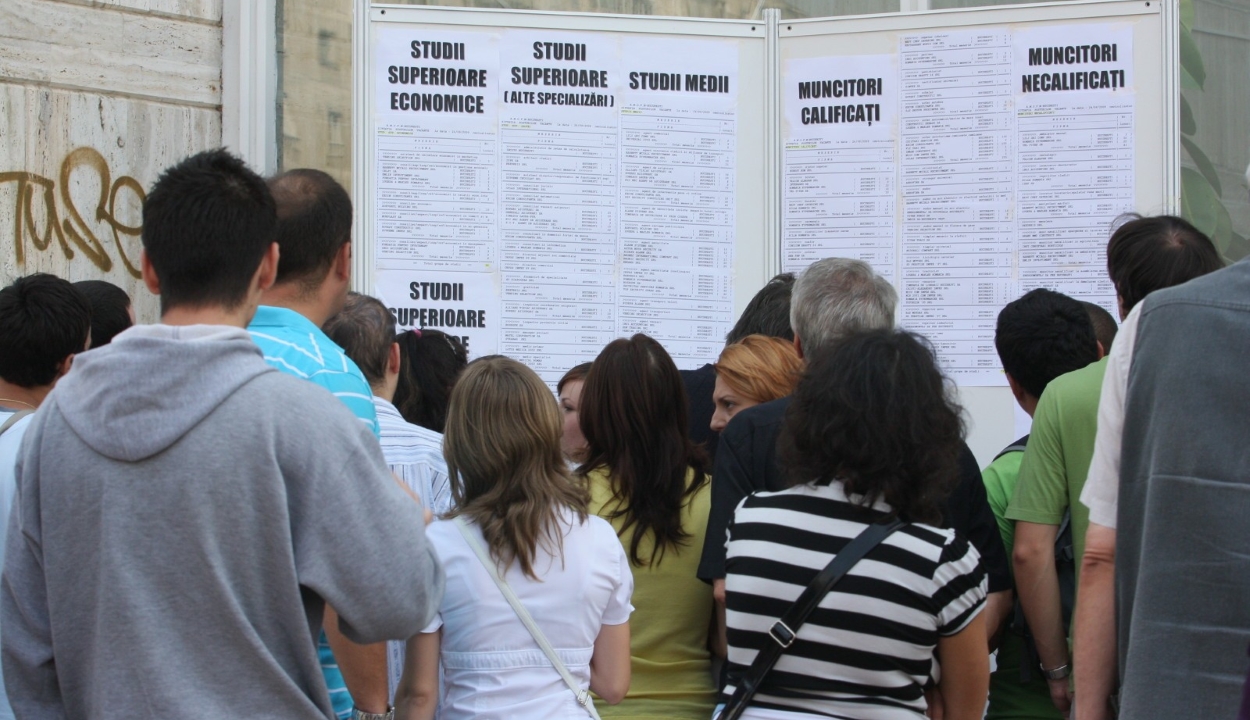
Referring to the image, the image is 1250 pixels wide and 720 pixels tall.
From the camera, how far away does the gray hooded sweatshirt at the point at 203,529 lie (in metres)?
1.67

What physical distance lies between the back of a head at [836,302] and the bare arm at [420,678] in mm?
1220

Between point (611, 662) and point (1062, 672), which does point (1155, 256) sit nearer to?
point (1062, 672)

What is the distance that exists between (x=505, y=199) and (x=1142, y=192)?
7.50 ft

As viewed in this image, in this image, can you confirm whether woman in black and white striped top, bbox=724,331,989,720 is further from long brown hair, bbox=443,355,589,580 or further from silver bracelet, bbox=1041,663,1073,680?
silver bracelet, bbox=1041,663,1073,680

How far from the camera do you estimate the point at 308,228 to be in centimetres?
226

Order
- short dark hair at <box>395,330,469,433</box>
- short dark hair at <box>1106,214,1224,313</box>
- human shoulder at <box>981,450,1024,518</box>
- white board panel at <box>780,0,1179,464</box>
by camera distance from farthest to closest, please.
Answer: white board panel at <box>780,0,1179,464</box>
short dark hair at <box>395,330,469,433</box>
human shoulder at <box>981,450,1024,518</box>
short dark hair at <box>1106,214,1224,313</box>

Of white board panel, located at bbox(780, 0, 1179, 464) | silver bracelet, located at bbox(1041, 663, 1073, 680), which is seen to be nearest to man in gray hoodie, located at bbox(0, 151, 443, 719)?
silver bracelet, located at bbox(1041, 663, 1073, 680)

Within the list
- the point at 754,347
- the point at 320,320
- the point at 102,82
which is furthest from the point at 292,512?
the point at 102,82

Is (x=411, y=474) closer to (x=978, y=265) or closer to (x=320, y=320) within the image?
(x=320, y=320)

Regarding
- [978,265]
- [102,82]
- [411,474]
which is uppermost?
[102,82]

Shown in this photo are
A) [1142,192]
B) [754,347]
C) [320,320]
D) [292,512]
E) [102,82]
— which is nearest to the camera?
[292,512]

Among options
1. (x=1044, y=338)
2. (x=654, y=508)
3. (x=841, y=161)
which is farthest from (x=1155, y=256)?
(x=841, y=161)

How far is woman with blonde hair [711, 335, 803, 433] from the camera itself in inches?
128

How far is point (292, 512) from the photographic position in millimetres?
1711
